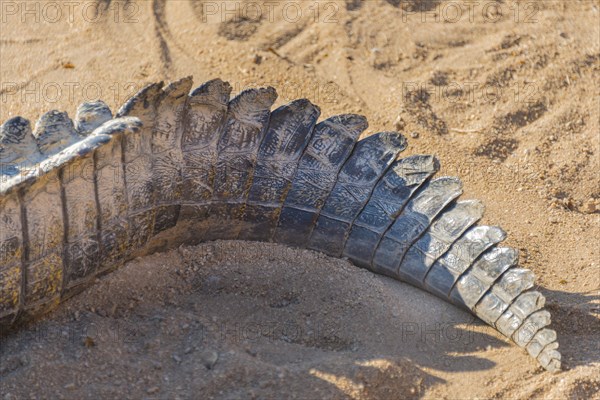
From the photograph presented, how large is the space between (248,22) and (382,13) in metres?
1.18

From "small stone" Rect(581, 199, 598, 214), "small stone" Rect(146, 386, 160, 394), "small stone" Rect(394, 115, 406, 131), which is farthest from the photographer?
"small stone" Rect(394, 115, 406, 131)

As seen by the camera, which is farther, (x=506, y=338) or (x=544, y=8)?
(x=544, y=8)

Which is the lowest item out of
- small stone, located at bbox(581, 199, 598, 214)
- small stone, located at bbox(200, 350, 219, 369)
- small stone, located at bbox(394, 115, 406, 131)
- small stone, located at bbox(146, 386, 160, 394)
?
small stone, located at bbox(146, 386, 160, 394)

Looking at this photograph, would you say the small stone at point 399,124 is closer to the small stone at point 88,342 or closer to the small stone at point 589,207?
the small stone at point 589,207

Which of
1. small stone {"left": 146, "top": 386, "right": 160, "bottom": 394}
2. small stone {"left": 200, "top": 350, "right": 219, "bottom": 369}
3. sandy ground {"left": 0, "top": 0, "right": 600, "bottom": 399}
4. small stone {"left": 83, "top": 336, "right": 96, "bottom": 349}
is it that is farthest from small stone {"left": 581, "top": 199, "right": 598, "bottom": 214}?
small stone {"left": 83, "top": 336, "right": 96, "bottom": 349}

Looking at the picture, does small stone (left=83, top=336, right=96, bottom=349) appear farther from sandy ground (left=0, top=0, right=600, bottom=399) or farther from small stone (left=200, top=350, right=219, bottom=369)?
small stone (left=200, top=350, right=219, bottom=369)

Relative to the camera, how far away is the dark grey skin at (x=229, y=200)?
397cm

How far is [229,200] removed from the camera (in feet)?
15.1

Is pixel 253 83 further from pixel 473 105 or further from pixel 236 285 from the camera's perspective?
pixel 236 285

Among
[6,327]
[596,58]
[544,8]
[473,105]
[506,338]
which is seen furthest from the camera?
[544,8]

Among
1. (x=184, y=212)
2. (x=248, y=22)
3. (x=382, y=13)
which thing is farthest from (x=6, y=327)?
(x=382, y=13)

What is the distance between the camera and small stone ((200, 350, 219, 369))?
3.94m

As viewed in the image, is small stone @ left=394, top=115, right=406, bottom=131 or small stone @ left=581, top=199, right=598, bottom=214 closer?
small stone @ left=581, top=199, right=598, bottom=214

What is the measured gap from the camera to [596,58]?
22.3 ft
